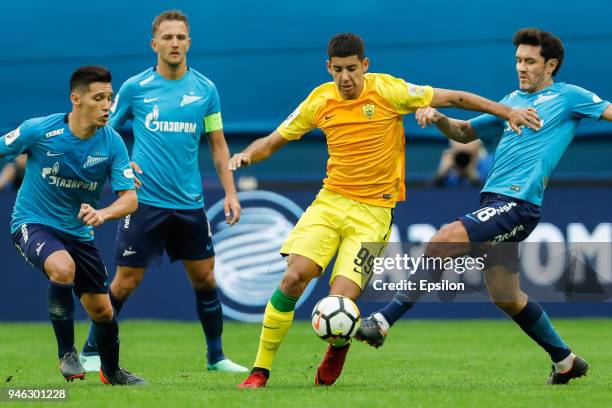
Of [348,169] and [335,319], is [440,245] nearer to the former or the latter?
[348,169]

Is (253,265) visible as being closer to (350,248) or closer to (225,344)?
(225,344)

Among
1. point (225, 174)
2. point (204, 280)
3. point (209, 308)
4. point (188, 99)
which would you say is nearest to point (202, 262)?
point (204, 280)

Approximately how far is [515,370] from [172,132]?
10.2ft

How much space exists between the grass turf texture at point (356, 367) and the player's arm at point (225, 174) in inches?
46.6

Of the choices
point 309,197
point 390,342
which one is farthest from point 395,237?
point 390,342

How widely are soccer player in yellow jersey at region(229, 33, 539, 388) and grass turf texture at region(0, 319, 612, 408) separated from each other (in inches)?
23.0

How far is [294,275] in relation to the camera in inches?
301

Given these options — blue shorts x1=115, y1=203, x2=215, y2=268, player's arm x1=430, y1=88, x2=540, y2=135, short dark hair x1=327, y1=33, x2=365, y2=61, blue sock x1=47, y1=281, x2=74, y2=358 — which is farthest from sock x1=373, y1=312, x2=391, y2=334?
blue sock x1=47, y1=281, x2=74, y2=358

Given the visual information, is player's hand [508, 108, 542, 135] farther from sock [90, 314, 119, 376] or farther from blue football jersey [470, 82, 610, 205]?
sock [90, 314, 119, 376]

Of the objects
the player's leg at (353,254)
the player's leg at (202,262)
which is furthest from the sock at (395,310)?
the player's leg at (202,262)

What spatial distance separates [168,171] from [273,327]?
→ 6.19 feet

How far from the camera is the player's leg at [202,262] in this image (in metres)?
9.02

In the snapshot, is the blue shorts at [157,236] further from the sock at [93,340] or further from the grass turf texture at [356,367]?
the grass turf texture at [356,367]

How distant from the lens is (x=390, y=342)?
1138 cm
